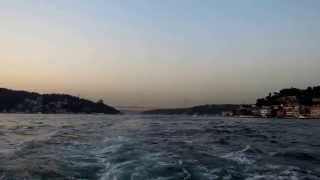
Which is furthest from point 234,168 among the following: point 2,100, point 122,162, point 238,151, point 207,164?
point 2,100

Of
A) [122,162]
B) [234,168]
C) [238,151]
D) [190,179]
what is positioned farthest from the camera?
[238,151]

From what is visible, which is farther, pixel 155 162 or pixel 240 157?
pixel 240 157

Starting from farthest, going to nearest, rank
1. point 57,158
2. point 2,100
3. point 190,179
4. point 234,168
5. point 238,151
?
point 2,100 < point 238,151 < point 57,158 < point 234,168 < point 190,179

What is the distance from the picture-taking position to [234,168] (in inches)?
712

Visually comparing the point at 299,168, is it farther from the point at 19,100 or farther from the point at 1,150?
the point at 19,100

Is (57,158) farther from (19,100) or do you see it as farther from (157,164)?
(19,100)

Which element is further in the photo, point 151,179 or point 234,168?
point 234,168

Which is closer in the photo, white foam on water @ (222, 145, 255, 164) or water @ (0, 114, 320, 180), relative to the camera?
water @ (0, 114, 320, 180)

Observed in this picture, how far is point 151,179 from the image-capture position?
1617 cm

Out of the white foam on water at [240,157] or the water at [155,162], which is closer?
the water at [155,162]

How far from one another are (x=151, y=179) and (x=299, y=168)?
16.9 feet

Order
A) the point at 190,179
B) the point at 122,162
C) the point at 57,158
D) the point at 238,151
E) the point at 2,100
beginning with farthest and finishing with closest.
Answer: the point at 2,100 < the point at 238,151 < the point at 57,158 < the point at 122,162 < the point at 190,179

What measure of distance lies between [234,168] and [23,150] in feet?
34.3

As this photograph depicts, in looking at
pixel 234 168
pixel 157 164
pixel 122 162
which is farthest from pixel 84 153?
pixel 234 168
